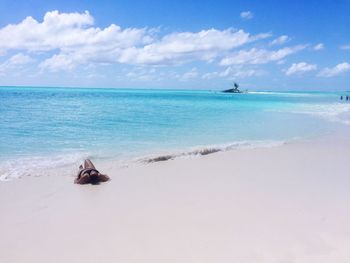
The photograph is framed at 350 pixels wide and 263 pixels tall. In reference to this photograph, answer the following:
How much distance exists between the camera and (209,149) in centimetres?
1322

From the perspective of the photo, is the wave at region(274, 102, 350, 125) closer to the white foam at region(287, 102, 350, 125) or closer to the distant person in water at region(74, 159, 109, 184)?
the white foam at region(287, 102, 350, 125)

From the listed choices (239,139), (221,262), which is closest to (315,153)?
(239,139)

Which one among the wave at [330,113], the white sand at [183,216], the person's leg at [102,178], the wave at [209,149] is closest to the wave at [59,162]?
the wave at [209,149]

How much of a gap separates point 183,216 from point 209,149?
286 inches

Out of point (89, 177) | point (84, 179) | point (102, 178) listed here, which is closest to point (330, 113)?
point (102, 178)

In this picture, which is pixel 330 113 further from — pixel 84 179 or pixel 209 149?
pixel 84 179

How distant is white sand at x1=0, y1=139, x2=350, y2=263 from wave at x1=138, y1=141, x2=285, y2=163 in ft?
5.47

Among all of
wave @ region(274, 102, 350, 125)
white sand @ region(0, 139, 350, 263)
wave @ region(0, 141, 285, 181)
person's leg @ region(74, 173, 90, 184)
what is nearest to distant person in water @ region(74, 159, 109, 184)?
person's leg @ region(74, 173, 90, 184)

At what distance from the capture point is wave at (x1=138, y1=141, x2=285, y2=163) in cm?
1151

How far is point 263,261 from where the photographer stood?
4543 millimetres

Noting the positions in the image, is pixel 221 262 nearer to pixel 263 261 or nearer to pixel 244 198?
pixel 263 261

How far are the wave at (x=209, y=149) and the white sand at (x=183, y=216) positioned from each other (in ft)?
5.47

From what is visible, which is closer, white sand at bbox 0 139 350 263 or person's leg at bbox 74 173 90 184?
white sand at bbox 0 139 350 263

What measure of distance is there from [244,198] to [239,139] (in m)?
9.57
